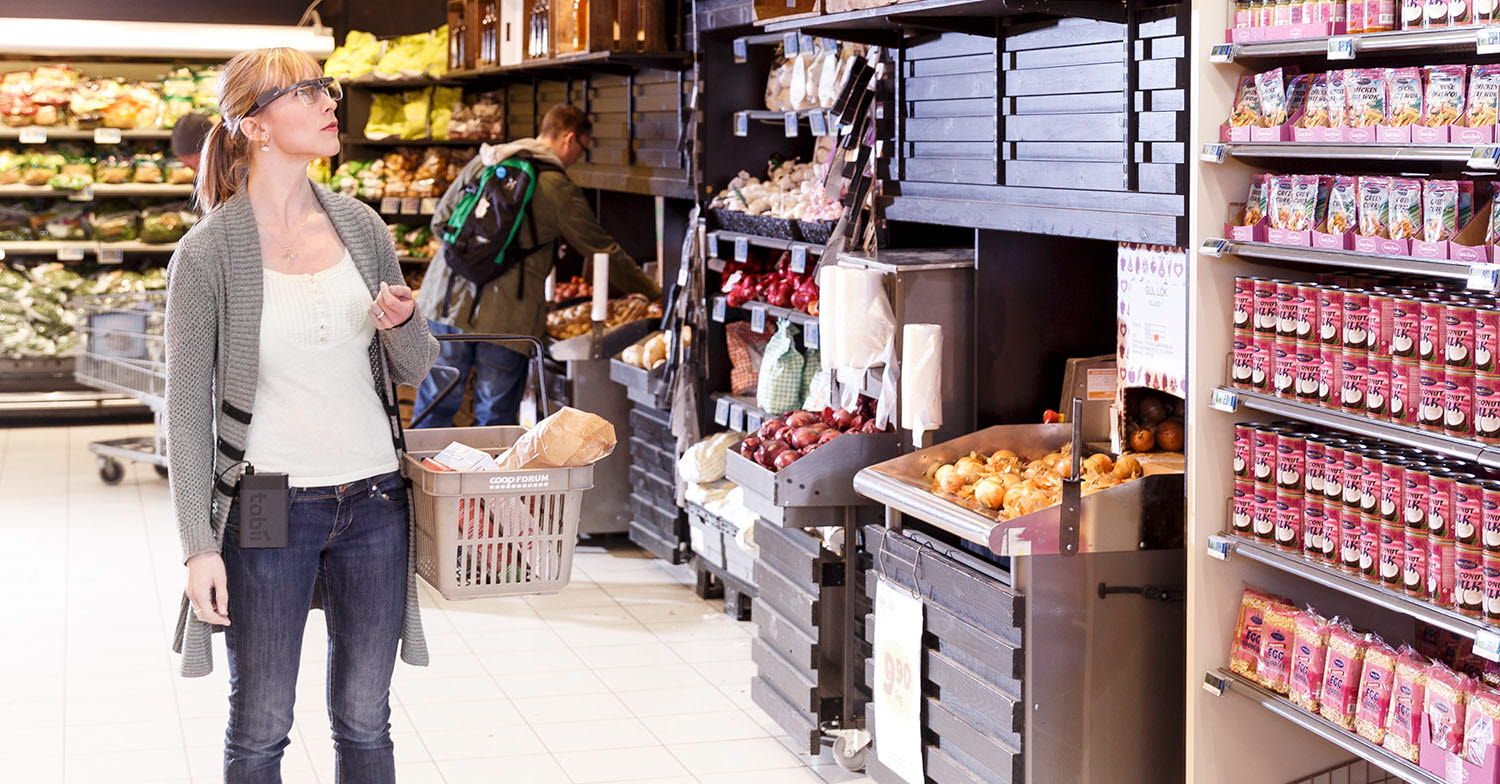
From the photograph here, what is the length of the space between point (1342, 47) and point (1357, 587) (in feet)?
2.98

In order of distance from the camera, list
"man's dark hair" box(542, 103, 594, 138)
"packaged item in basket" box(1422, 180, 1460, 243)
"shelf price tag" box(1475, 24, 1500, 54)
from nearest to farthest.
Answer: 1. "shelf price tag" box(1475, 24, 1500, 54)
2. "packaged item in basket" box(1422, 180, 1460, 243)
3. "man's dark hair" box(542, 103, 594, 138)

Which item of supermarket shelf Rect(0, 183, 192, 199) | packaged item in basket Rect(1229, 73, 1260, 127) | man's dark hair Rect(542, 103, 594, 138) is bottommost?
packaged item in basket Rect(1229, 73, 1260, 127)

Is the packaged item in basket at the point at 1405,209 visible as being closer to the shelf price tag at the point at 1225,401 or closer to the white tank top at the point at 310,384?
the shelf price tag at the point at 1225,401

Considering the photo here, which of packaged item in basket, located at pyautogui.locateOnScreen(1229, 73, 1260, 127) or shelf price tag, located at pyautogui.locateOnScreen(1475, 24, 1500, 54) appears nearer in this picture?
shelf price tag, located at pyautogui.locateOnScreen(1475, 24, 1500, 54)

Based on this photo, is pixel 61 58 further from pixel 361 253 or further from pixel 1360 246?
pixel 1360 246

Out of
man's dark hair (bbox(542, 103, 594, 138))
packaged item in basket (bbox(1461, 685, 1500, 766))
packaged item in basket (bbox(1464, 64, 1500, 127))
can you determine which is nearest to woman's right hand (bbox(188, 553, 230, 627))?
packaged item in basket (bbox(1461, 685, 1500, 766))

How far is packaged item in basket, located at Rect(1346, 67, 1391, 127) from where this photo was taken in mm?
2912

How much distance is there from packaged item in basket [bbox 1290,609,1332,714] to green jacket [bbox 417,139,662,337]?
4193 millimetres

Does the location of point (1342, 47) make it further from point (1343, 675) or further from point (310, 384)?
point (310, 384)

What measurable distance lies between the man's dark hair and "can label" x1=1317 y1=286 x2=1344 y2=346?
4.54m

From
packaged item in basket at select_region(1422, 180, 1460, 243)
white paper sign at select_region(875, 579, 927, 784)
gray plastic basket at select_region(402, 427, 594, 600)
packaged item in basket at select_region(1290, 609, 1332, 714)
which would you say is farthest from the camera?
white paper sign at select_region(875, 579, 927, 784)

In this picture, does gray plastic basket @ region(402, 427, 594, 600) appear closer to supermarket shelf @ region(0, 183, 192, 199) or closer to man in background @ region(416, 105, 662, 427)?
man in background @ region(416, 105, 662, 427)

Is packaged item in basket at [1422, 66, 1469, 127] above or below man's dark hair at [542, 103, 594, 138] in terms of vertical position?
below

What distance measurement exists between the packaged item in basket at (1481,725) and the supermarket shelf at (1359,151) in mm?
846
